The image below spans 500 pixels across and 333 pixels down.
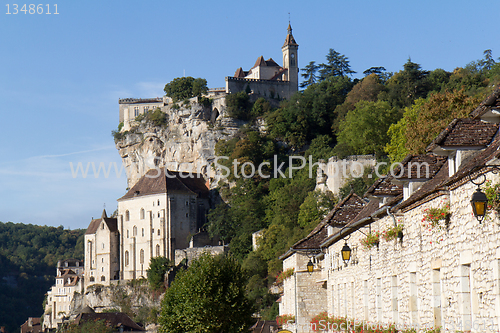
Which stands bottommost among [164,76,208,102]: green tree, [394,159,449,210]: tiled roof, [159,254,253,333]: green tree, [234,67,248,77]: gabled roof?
[159,254,253,333]: green tree

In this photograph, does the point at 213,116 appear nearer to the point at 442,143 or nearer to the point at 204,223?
the point at 204,223

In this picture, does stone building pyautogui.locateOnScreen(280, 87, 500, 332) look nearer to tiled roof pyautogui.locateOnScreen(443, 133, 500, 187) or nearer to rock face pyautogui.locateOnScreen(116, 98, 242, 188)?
tiled roof pyautogui.locateOnScreen(443, 133, 500, 187)

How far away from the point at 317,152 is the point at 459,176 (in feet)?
230

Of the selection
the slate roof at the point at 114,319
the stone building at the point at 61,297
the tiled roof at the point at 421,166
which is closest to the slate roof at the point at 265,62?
Result: the stone building at the point at 61,297

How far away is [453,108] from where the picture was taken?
38750mm

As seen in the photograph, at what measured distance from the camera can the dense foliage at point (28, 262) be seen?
13488 cm

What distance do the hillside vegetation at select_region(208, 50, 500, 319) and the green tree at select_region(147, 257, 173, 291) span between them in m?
7.13

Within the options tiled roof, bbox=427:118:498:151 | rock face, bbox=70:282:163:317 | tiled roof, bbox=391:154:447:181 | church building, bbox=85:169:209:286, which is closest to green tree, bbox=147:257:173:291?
rock face, bbox=70:282:163:317

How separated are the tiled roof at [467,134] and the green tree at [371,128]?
56.3 metres

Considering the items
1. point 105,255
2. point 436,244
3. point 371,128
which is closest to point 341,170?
point 371,128

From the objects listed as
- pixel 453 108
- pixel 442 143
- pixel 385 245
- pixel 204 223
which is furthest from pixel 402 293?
pixel 204 223

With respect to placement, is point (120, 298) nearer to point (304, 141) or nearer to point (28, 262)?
point (304, 141)

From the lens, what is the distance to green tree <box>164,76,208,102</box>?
100m

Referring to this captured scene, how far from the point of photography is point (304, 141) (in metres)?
88.2
